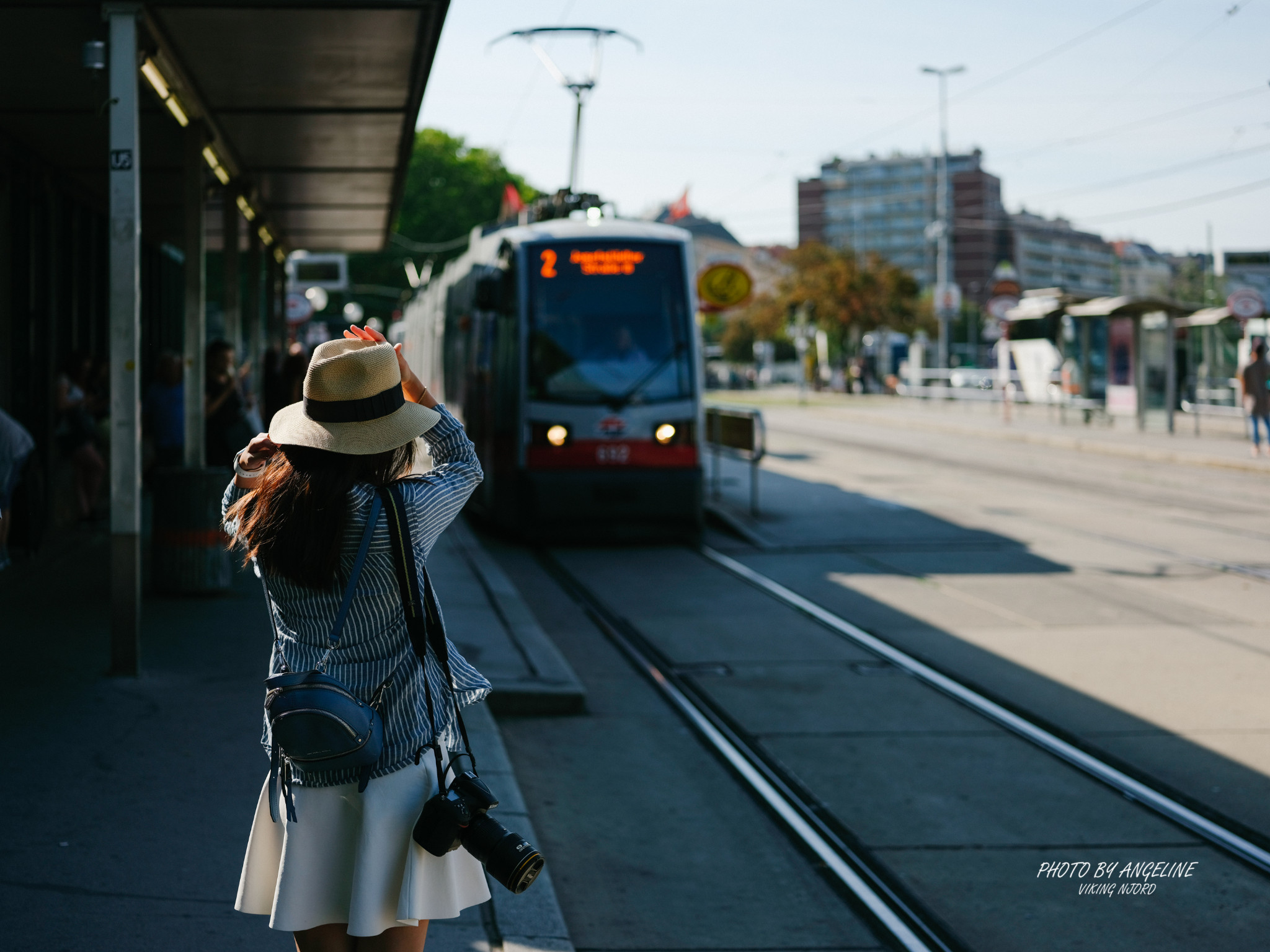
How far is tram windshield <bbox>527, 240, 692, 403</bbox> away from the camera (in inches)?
530

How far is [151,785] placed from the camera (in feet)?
17.5

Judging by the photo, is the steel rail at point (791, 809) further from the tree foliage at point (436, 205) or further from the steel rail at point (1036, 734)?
the tree foliage at point (436, 205)

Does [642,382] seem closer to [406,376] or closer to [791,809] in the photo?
[791,809]

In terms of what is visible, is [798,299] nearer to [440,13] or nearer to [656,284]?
[656,284]

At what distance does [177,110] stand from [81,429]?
405 cm

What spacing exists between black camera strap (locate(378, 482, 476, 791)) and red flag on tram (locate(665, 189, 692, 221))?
19.1 metres

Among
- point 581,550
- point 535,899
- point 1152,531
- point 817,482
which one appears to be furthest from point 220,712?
point 817,482

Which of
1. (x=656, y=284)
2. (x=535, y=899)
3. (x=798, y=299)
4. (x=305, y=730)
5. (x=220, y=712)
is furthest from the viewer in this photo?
(x=798, y=299)

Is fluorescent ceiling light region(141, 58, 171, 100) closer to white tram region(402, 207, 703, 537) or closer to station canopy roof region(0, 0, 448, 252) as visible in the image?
station canopy roof region(0, 0, 448, 252)

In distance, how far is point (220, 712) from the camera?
254 inches

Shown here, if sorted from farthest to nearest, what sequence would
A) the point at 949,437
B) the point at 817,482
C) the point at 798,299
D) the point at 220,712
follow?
the point at 798,299
the point at 949,437
the point at 817,482
the point at 220,712

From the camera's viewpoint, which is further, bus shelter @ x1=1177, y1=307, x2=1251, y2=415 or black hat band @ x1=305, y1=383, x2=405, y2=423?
bus shelter @ x1=1177, y1=307, x2=1251, y2=415

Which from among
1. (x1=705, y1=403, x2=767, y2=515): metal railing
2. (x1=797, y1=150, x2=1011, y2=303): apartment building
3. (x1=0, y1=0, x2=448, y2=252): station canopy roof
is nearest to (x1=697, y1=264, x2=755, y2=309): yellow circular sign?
(x1=705, y1=403, x2=767, y2=515): metal railing

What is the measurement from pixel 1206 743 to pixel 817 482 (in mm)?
13615
